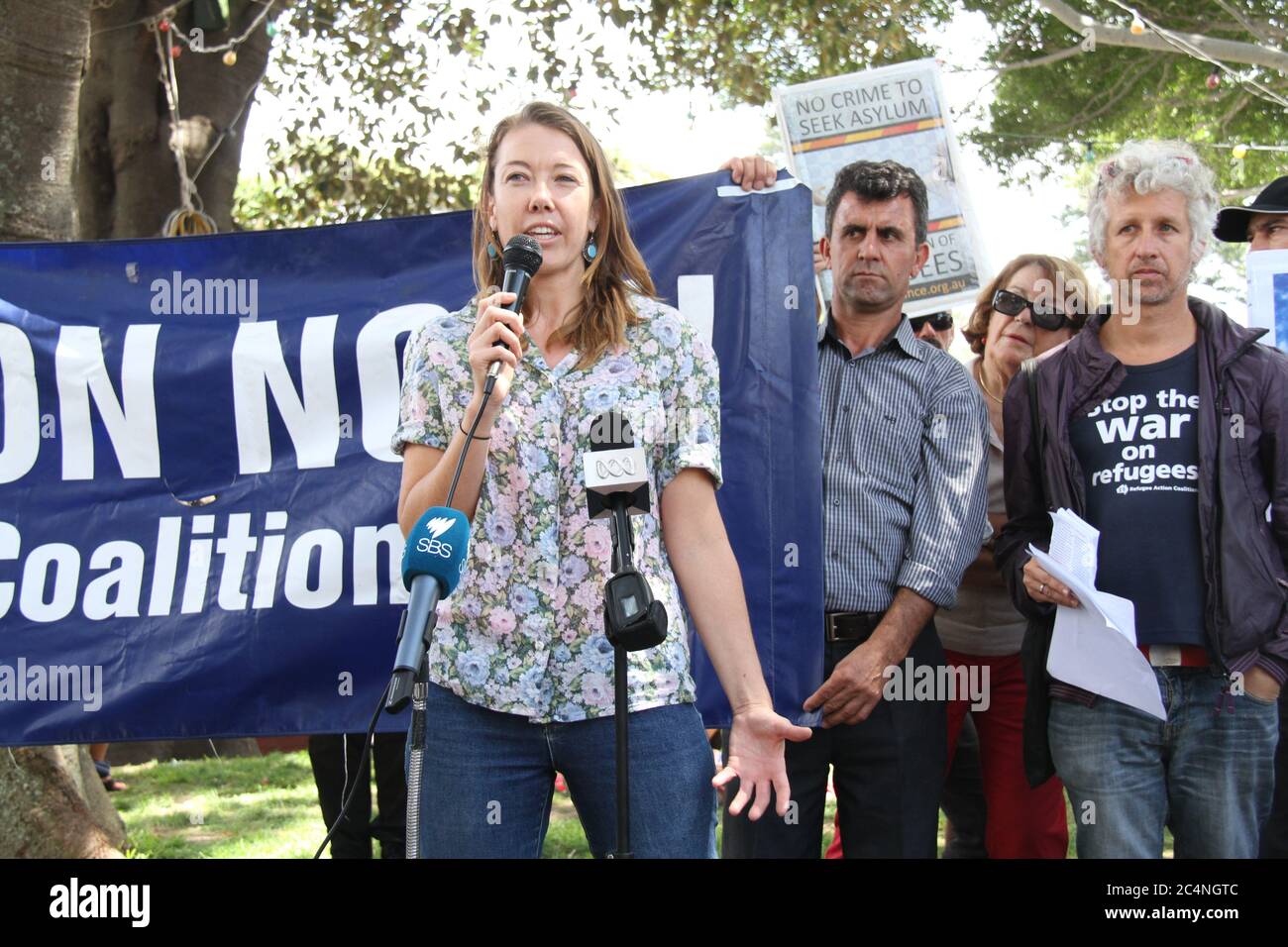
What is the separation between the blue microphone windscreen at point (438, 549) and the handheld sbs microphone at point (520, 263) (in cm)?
47

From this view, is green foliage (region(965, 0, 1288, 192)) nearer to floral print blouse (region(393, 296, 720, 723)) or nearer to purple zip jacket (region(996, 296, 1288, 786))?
purple zip jacket (region(996, 296, 1288, 786))

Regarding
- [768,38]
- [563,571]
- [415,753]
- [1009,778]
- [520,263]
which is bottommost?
[1009,778]

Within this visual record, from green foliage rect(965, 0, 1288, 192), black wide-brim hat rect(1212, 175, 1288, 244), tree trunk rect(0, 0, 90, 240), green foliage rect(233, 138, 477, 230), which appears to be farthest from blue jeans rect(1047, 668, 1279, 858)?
green foliage rect(965, 0, 1288, 192)

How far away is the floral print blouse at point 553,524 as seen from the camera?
2693 millimetres

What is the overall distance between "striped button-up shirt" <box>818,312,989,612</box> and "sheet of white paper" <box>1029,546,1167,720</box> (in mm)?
340

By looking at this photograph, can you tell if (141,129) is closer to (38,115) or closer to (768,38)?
(38,115)

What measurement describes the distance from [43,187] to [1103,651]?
13.5 ft

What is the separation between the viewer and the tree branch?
10762 mm

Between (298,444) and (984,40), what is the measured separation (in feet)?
37.9

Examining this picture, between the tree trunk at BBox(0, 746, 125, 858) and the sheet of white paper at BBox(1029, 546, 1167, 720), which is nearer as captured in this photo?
the sheet of white paper at BBox(1029, 546, 1167, 720)

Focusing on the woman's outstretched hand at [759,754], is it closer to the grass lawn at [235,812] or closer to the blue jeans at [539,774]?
the blue jeans at [539,774]

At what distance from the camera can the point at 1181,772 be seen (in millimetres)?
3410

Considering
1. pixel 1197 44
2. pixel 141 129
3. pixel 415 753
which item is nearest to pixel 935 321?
pixel 415 753

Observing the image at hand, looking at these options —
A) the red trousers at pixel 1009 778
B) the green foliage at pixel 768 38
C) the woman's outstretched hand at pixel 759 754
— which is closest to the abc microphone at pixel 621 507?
the woman's outstretched hand at pixel 759 754
